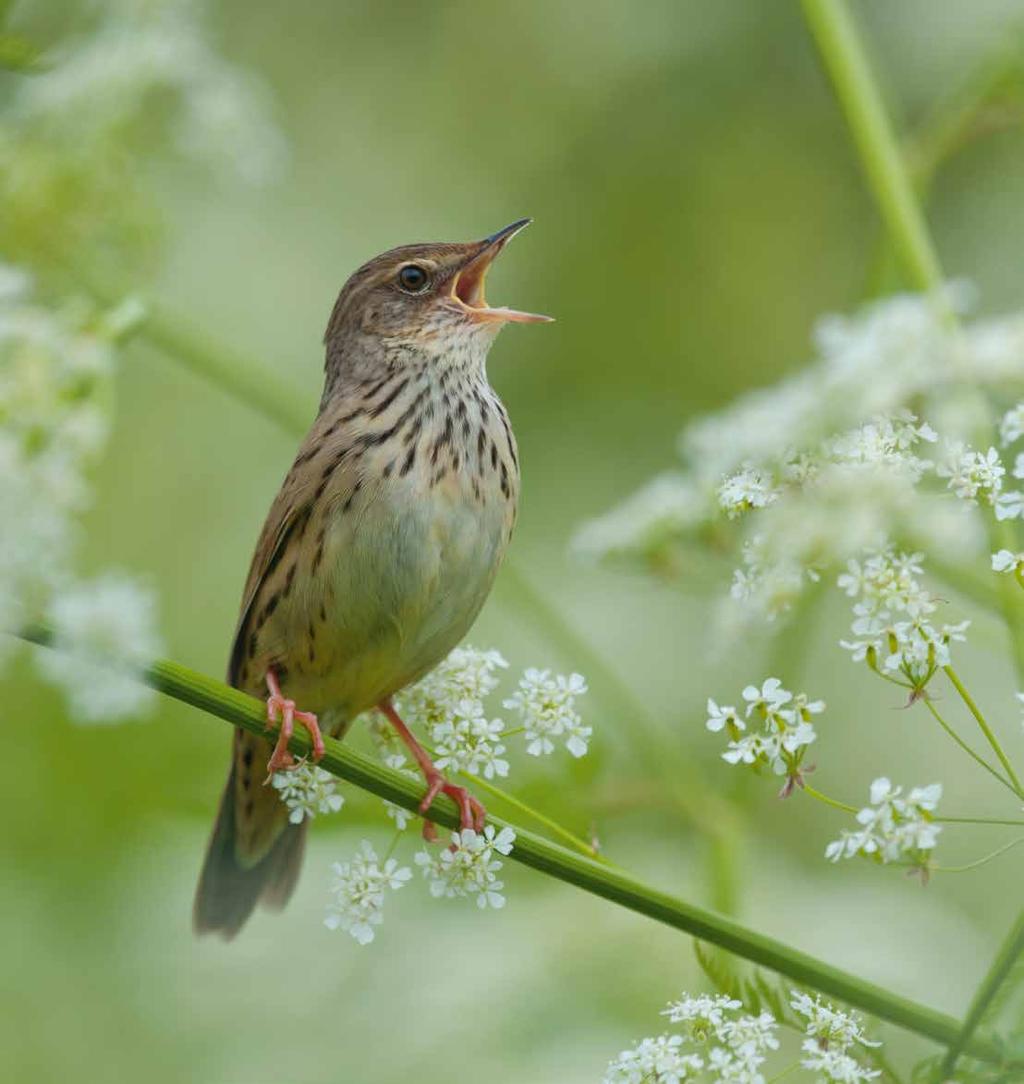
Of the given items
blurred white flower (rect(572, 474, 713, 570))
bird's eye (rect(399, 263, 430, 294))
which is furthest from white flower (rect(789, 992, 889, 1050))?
bird's eye (rect(399, 263, 430, 294))

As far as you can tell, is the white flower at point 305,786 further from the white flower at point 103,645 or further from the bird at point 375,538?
the bird at point 375,538

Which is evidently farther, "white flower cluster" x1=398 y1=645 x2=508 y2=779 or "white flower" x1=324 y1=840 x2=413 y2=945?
"white flower cluster" x1=398 y1=645 x2=508 y2=779

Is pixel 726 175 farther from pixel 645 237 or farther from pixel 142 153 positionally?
pixel 142 153

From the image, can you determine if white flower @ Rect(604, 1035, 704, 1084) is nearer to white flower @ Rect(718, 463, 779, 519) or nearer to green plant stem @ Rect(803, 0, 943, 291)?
white flower @ Rect(718, 463, 779, 519)

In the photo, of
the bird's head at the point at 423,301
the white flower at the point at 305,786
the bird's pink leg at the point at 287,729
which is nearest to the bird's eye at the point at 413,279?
the bird's head at the point at 423,301

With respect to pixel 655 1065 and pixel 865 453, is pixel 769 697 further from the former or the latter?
pixel 655 1065
